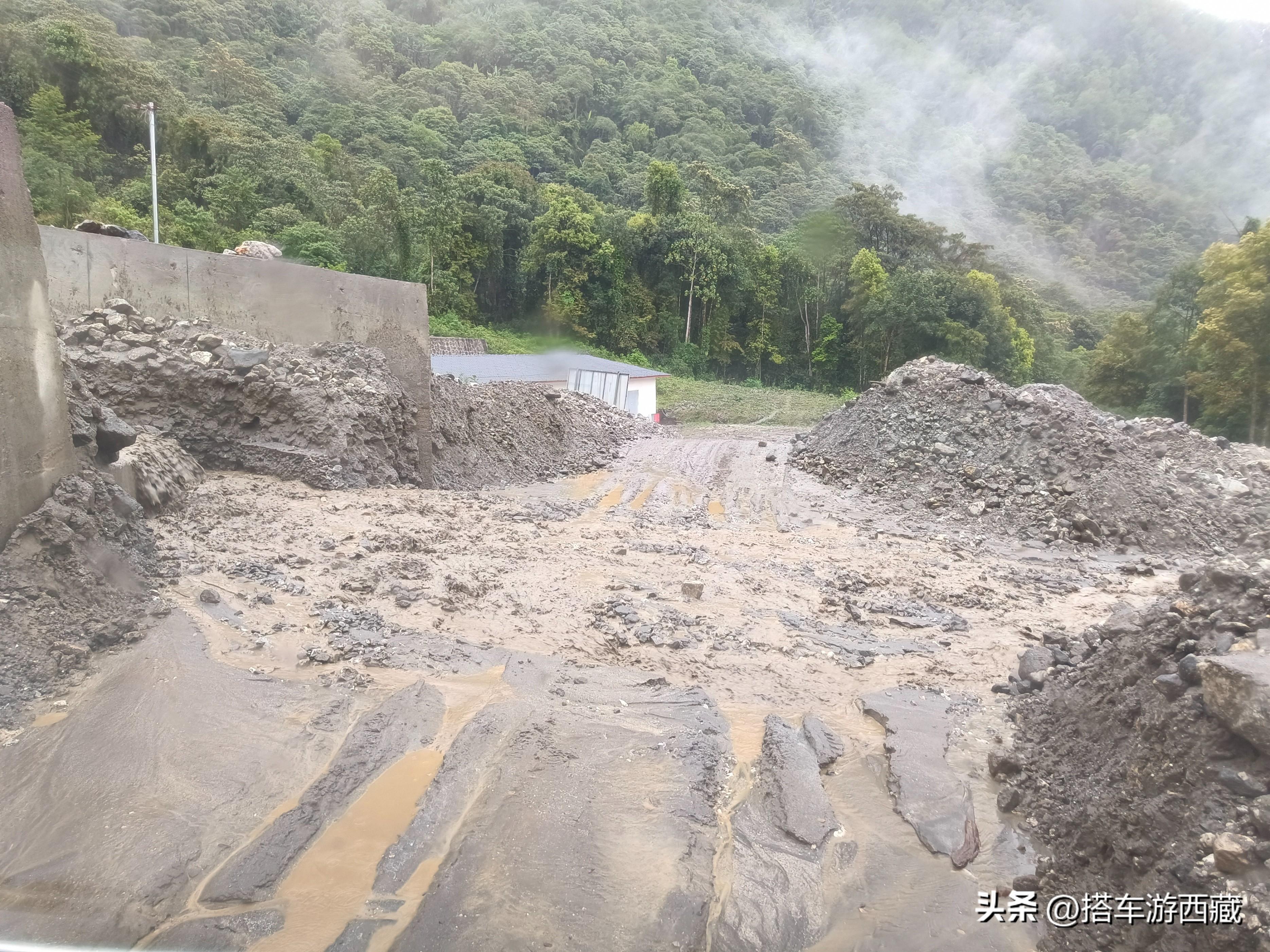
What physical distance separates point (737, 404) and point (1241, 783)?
27.6 metres

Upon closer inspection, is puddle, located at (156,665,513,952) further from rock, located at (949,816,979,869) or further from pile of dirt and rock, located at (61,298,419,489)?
pile of dirt and rock, located at (61,298,419,489)

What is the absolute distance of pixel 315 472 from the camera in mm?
9312

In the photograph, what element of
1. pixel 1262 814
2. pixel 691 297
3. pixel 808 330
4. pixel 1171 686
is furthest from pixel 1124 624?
pixel 808 330

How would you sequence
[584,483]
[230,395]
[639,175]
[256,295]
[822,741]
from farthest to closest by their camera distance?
[639,175]
[584,483]
[256,295]
[230,395]
[822,741]

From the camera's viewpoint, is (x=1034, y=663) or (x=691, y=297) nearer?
(x=1034, y=663)

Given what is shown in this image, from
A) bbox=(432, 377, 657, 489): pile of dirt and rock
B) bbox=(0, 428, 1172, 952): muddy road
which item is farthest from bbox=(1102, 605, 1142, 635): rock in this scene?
bbox=(432, 377, 657, 489): pile of dirt and rock

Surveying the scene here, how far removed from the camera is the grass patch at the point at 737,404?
27.8 m

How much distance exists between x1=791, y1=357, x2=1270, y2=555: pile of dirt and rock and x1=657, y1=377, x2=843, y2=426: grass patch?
1046cm

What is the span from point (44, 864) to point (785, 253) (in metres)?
39.8

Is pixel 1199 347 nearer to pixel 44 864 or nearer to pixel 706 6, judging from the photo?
pixel 44 864

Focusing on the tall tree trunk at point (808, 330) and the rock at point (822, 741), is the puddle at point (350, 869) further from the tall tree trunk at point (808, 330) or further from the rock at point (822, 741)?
the tall tree trunk at point (808, 330)

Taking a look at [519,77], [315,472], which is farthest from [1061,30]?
[315,472]

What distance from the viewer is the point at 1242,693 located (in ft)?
9.37

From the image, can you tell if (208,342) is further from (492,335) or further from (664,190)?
(664,190)
